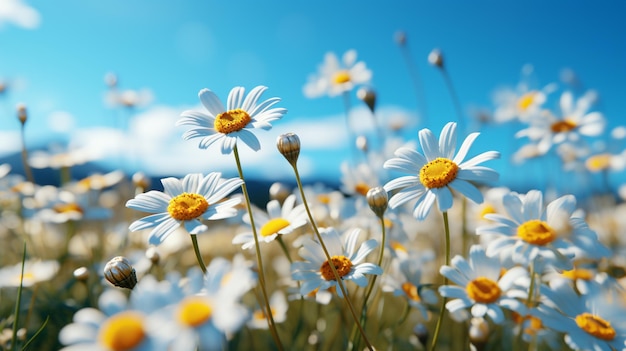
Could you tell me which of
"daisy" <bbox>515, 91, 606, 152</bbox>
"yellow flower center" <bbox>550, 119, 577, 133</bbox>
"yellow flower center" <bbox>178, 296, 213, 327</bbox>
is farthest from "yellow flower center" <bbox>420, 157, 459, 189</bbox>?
"yellow flower center" <bbox>550, 119, 577, 133</bbox>

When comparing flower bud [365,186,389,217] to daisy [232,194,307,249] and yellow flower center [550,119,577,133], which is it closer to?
daisy [232,194,307,249]

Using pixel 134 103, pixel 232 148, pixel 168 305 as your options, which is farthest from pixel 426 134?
pixel 134 103

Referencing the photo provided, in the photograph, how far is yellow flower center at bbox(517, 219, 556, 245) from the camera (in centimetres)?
137

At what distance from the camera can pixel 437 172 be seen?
4.79ft

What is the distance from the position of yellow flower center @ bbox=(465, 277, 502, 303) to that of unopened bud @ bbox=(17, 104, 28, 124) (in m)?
2.31

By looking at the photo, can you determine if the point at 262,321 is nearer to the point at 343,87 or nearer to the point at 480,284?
the point at 480,284

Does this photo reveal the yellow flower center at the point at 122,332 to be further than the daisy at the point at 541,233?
No

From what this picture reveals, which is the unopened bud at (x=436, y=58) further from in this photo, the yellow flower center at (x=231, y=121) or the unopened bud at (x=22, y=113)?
the unopened bud at (x=22, y=113)

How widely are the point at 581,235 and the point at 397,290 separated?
0.63 metres

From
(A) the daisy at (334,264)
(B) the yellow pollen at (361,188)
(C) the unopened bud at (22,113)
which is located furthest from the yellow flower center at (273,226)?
(C) the unopened bud at (22,113)

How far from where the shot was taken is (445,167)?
146cm

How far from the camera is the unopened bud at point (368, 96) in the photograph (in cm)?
252

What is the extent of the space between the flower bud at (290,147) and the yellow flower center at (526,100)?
305cm

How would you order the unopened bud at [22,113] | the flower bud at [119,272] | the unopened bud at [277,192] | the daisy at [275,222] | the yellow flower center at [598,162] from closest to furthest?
1. the flower bud at [119,272]
2. the daisy at [275,222]
3. the unopened bud at [277,192]
4. the unopened bud at [22,113]
5. the yellow flower center at [598,162]
